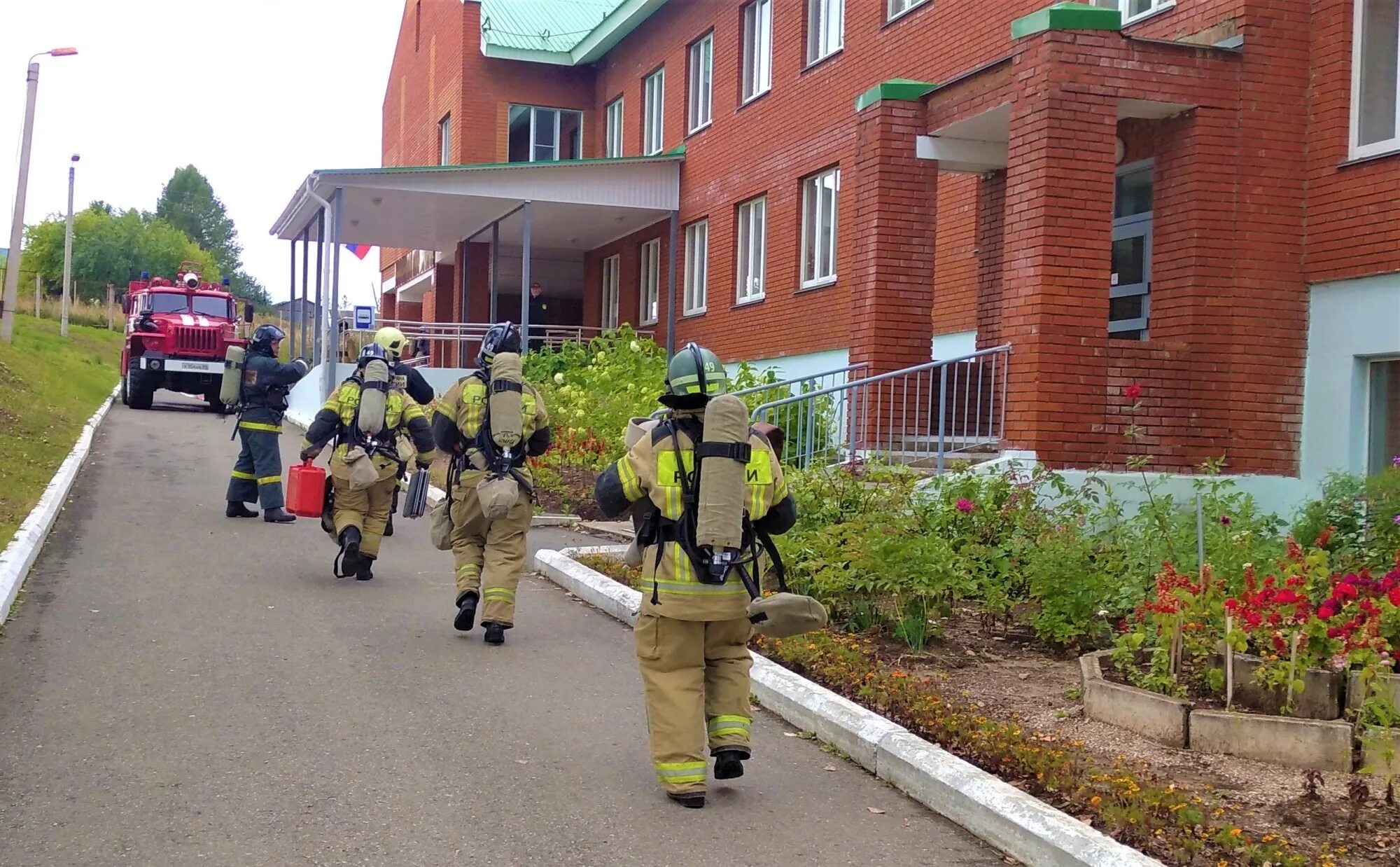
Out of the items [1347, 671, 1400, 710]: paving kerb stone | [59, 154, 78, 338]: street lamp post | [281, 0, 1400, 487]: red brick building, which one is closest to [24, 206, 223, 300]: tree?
[59, 154, 78, 338]: street lamp post

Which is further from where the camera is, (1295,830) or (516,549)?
(516,549)

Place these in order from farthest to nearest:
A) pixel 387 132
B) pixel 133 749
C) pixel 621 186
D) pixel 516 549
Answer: pixel 387 132
pixel 621 186
pixel 516 549
pixel 133 749

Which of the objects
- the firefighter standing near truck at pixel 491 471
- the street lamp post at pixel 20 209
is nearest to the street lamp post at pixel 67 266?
the street lamp post at pixel 20 209

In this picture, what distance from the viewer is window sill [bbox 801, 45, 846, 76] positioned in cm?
1759

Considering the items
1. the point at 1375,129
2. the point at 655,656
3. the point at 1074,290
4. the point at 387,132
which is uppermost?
the point at 387,132

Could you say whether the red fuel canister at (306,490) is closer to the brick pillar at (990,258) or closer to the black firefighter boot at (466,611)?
the black firefighter boot at (466,611)

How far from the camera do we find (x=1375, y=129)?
10227mm

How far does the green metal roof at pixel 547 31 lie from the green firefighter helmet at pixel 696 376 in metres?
22.0

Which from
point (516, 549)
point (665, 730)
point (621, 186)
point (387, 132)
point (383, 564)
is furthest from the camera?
point (387, 132)

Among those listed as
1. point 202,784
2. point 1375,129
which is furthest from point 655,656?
point 1375,129

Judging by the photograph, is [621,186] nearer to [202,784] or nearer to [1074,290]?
[1074,290]

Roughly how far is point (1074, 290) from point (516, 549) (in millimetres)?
4740

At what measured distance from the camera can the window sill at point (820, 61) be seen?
17594 millimetres

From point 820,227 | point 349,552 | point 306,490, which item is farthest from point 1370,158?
point 820,227
